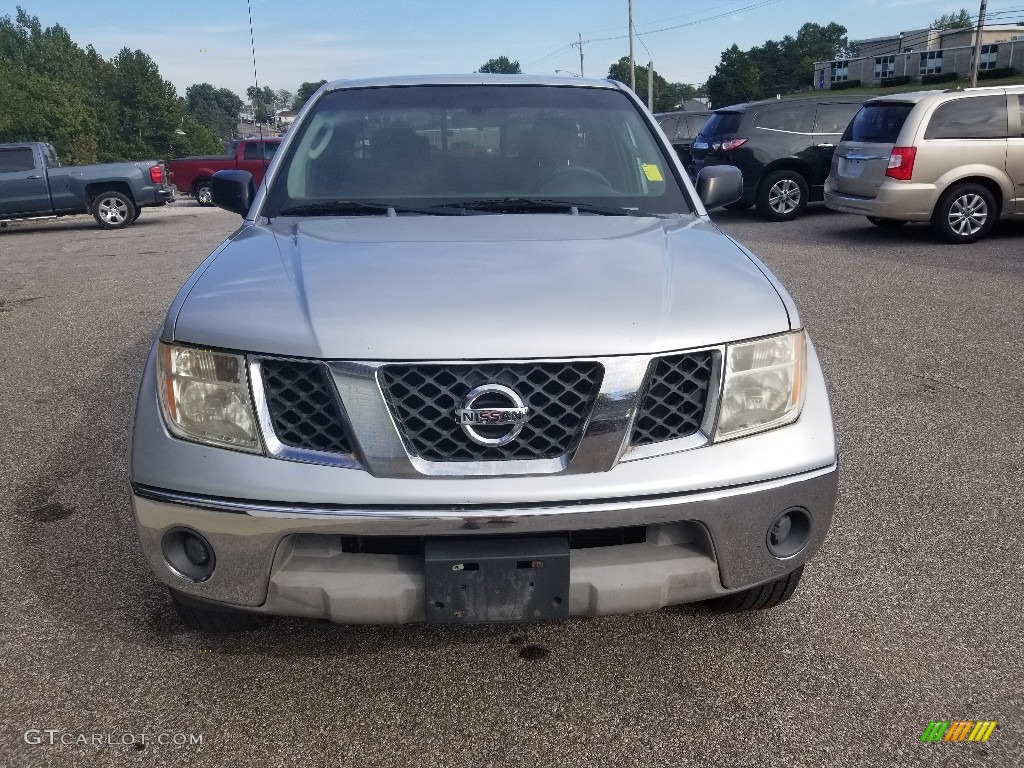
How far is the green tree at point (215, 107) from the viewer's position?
129250 mm

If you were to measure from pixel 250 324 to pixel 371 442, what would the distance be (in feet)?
1.43

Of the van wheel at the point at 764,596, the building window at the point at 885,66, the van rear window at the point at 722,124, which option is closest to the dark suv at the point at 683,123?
the van rear window at the point at 722,124

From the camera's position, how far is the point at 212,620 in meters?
2.64

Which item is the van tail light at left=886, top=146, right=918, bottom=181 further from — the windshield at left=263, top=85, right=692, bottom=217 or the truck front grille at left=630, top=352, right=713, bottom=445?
the truck front grille at left=630, top=352, right=713, bottom=445

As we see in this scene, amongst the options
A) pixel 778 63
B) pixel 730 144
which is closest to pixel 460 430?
pixel 730 144

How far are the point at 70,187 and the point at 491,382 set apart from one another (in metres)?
18.1

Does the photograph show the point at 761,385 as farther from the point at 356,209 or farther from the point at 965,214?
the point at 965,214

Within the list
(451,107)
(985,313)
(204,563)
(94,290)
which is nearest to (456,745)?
(204,563)

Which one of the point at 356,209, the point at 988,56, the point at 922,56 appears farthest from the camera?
the point at 922,56

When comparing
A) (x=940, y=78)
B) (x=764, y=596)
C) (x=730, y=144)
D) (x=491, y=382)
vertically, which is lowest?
(x=764, y=596)

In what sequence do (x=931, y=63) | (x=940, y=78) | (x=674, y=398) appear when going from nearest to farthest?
(x=674, y=398)
(x=940, y=78)
(x=931, y=63)

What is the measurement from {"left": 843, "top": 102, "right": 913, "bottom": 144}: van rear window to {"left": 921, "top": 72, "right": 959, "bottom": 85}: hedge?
248ft

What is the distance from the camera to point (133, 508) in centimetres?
235

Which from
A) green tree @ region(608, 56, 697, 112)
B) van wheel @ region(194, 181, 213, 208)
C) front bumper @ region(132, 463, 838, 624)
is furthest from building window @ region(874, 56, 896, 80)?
front bumper @ region(132, 463, 838, 624)
